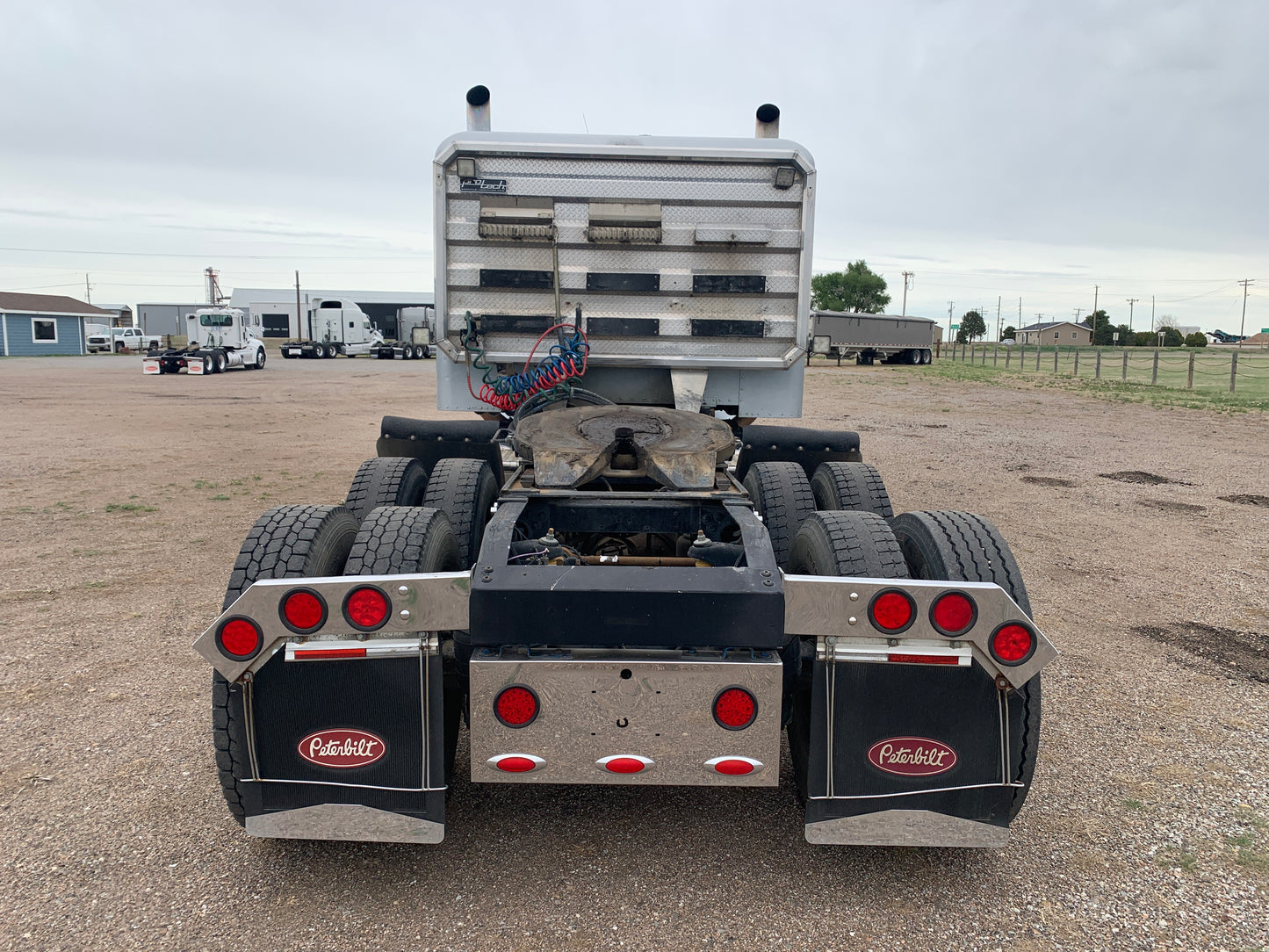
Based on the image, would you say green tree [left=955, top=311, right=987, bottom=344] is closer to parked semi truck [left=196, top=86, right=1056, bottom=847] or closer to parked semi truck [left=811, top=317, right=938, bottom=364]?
parked semi truck [left=811, top=317, right=938, bottom=364]

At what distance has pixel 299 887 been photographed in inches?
Result: 111

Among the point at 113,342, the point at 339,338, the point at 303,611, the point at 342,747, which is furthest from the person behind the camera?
the point at 113,342

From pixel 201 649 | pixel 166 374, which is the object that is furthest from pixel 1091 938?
pixel 166 374

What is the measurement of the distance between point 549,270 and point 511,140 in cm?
77

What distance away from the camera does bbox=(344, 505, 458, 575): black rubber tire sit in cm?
297

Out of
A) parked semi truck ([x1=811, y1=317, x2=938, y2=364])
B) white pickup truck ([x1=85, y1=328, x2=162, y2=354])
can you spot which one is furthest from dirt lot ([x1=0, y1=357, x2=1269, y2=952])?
white pickup truck ([x1=85, y1=328, x2=162, y2=354])

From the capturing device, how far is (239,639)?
2.60 m

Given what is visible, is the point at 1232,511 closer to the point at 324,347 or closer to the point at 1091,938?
the point at 1091,938

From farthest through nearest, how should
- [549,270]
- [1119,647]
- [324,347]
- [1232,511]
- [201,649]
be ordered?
[324,347], [1232,511], [549,270], [1119,647], [201,649]

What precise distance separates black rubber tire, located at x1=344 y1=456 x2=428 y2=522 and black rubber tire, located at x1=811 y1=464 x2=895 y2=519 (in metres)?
2.07

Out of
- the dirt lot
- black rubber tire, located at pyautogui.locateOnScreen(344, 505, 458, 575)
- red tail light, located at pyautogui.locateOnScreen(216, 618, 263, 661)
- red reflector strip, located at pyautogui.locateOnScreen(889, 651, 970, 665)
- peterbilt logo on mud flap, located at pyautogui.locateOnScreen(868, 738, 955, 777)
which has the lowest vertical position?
the dirt lot

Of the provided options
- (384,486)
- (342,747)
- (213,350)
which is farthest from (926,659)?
(213,350)

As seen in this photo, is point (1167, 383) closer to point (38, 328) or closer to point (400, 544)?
point (400, 544)

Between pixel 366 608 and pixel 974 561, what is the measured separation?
1.97 m
